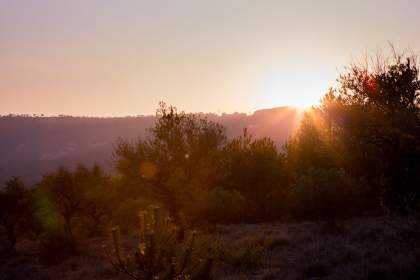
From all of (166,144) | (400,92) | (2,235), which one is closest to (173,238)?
(400,92)

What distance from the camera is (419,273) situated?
1523cm

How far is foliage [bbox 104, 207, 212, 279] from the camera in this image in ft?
33.9

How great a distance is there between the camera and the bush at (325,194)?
147ft

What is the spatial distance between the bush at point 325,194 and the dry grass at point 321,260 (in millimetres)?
9298

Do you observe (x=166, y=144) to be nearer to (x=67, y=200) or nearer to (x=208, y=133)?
(x=208, y=133)

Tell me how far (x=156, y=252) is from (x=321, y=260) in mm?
12263

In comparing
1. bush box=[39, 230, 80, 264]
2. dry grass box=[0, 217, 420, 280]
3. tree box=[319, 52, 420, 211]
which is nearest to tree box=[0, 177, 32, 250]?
bush box=[39, 230, 80, 264]

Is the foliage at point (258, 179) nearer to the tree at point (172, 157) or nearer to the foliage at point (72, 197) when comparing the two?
the foliage at point (72, 197)

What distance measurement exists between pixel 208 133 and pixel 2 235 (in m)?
35.7

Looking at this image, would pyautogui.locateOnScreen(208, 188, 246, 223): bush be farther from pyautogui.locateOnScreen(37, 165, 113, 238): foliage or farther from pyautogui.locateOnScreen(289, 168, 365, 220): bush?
pyautogui.locateOnScreen(37, 165, 113, 238): foliage

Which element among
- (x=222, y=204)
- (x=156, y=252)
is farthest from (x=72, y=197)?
(x=156, y=252)

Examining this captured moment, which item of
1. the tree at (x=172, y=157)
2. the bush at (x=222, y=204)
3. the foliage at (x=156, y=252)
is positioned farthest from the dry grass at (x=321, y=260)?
the bush at (x=222, y=204)

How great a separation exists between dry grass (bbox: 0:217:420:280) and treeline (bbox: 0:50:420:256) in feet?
6.20

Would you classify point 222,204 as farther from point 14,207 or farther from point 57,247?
point 57,247
